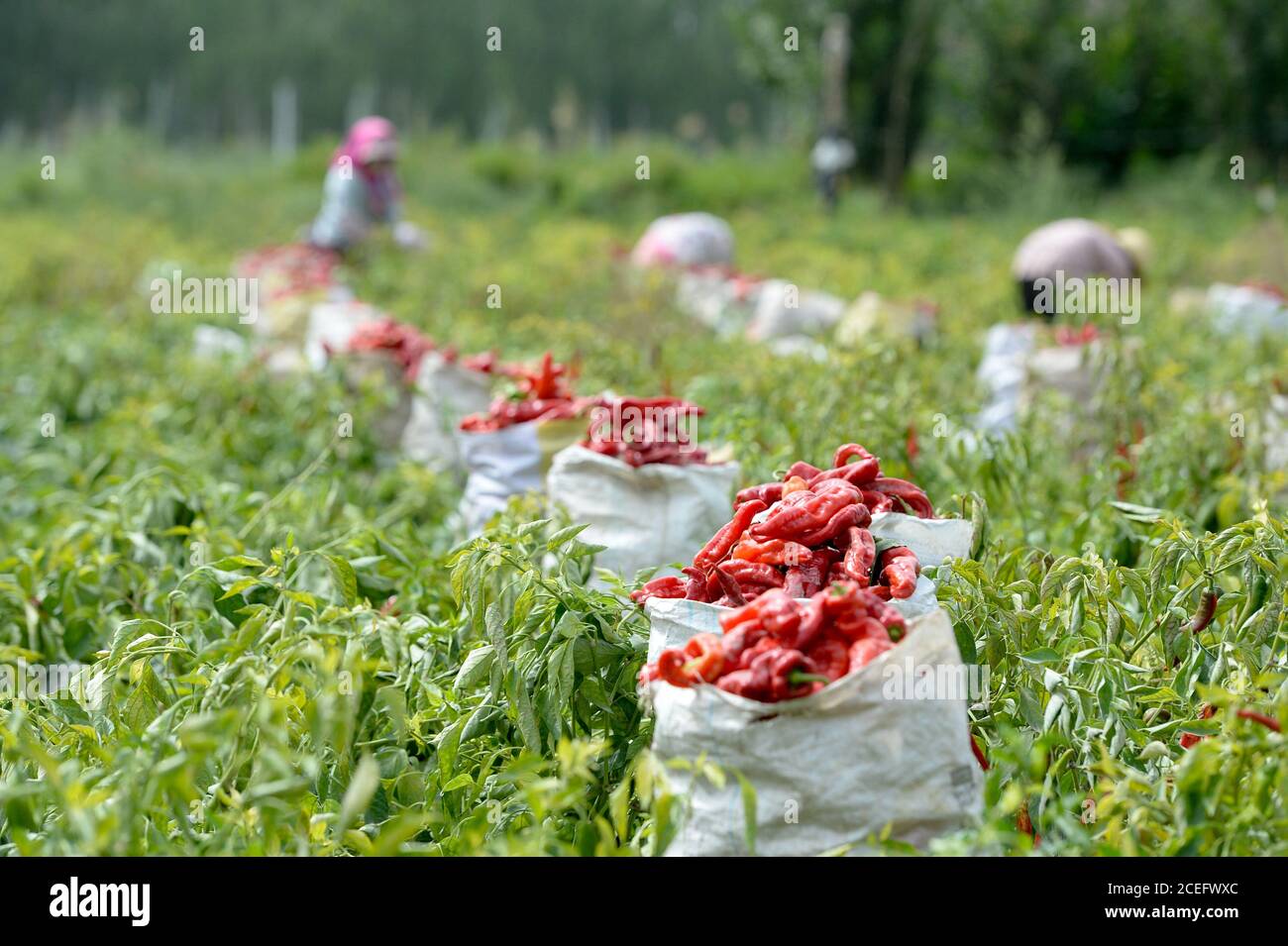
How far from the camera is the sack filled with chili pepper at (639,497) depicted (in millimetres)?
3225

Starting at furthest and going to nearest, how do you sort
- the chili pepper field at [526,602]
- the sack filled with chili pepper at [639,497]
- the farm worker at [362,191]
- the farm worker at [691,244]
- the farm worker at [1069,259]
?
the farm worker at [691,244] → the farm worker at [362,191] → the farm worker at [1069,259] → the sack filled with chili pepper at [639,497] → the chili pepper field at [526,602]

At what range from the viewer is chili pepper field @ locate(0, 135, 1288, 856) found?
6.05 feet

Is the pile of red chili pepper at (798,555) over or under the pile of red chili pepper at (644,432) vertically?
under

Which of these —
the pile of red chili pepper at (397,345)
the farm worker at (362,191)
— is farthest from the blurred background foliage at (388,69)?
the pile of red chili pepper at (397,345)

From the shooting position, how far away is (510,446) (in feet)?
12.5

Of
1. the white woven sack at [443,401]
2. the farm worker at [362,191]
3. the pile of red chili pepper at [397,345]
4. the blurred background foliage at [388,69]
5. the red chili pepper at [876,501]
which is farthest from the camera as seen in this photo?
the blurred background foliage at [388,69]

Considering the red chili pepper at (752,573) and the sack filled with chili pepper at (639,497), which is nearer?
the red chili pepper at (752,573)

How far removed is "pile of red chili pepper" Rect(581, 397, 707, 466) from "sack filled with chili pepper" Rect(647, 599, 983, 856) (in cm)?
→ 140

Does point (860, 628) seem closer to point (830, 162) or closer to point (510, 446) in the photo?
point (510, 446)

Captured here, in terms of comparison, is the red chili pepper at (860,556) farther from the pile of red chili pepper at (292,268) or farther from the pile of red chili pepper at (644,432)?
the pile of red chili pepper at (292,268)

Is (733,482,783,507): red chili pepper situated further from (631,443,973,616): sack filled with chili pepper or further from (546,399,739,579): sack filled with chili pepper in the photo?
(546,399,739,579): sack filled with chili pepper

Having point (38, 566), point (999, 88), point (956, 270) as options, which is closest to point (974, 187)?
point (999, 88)

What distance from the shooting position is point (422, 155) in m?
21.4

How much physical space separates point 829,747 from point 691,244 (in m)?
8.62
